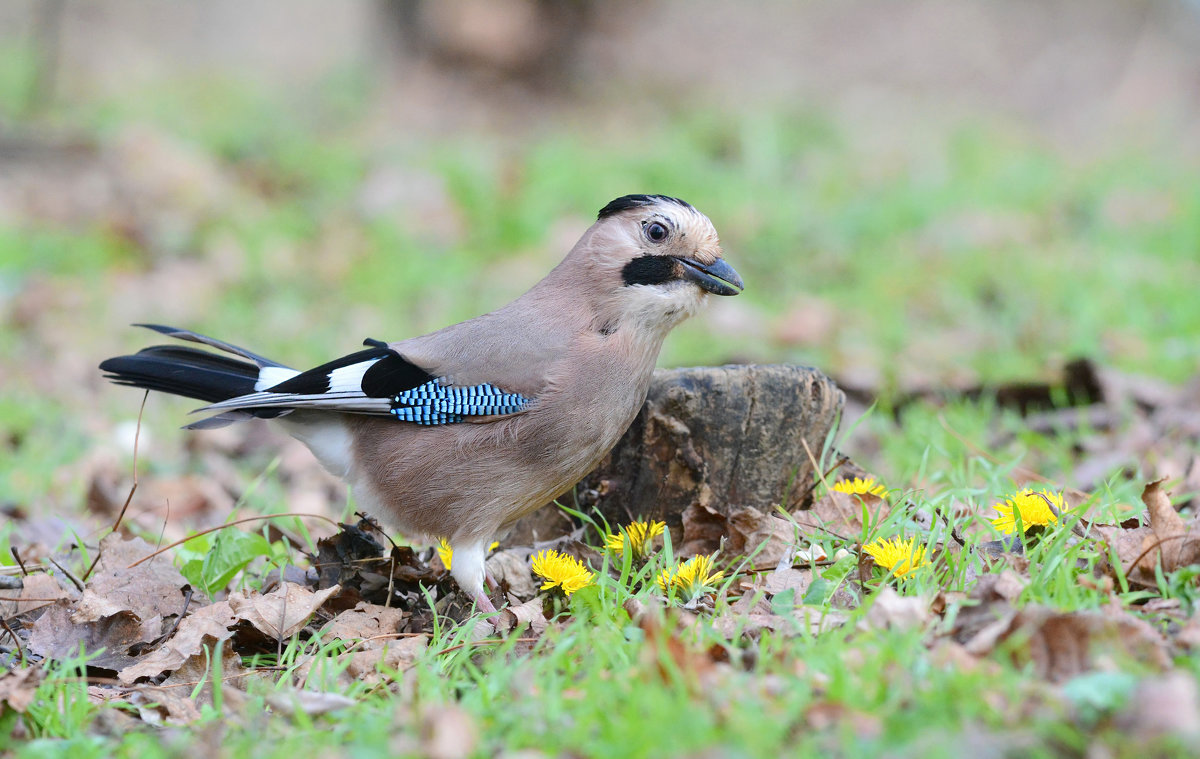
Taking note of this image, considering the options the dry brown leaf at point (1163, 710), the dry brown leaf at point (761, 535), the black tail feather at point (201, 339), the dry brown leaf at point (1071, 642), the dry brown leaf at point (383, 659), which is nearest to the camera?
the dry brown leaf at point (1163, 710)

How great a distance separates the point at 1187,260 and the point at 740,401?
5.24 m

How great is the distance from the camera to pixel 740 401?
3549 mm

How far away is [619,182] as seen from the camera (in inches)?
384

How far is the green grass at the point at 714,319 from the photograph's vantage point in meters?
2.10

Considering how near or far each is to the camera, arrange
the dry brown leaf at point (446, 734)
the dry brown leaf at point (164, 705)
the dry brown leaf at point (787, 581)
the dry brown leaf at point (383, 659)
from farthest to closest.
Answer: the dry brown leaf at point (787, 581) < the dry brown leaf at point (383, 659) < the dry brown leaf at point (164, 705) < the dry brown leaf at point (446, 734)

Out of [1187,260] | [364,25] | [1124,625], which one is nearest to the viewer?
[1124,625]

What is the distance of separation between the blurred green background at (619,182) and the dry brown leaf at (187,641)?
2.18 m

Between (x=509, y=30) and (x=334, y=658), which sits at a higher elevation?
(x=509, y=30)

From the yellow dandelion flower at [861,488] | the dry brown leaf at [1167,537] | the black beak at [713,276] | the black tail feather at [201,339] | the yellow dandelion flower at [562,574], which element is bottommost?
the yellow dandelion flower at [562,574]

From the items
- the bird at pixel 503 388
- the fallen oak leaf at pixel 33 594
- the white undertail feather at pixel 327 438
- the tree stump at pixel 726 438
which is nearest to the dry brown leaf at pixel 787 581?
the tree stump at pixel 726 438

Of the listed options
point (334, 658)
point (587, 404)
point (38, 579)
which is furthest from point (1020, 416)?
point (38, 579)

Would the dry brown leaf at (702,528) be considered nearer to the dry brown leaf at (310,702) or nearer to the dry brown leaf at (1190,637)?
the dry brown leaf at (310,702)

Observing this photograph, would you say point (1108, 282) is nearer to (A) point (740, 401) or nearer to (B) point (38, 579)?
(A) point (740, 401)

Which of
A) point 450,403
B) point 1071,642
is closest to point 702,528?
point 450,403
